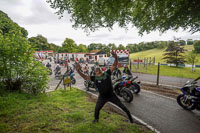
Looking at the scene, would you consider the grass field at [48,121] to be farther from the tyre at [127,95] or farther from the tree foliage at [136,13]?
the tree foliage at [136,13]

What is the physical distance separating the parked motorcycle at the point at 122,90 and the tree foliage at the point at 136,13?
9.91ft

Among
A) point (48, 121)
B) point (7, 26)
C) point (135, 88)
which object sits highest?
point (7, 26)

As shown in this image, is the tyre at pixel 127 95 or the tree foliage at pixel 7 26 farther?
the tyre at pixel 127 95

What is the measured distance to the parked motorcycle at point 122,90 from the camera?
5113 mm

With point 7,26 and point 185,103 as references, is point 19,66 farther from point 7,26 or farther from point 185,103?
point 7,26

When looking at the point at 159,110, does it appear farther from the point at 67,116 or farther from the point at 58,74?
the point at 58,74

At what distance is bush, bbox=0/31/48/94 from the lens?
179 inches

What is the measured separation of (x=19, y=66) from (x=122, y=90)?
16.5 feet

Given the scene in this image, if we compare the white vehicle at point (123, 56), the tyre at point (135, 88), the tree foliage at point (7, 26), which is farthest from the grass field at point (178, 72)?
the tree foliage at point (7, 26)

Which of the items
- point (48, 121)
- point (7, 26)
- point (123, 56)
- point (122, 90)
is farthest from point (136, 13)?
point (7, 26)

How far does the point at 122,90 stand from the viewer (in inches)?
212

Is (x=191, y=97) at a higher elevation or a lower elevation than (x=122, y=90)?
higher

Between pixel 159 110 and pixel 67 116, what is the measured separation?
3.59 meters

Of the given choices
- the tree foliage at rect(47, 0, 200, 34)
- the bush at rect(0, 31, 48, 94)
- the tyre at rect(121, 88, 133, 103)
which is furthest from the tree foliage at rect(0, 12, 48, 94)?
the tyre at rect(121, 88, 133, 103)
